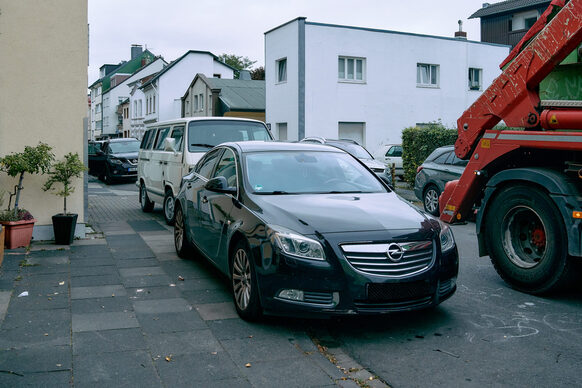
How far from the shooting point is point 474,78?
3262 cm

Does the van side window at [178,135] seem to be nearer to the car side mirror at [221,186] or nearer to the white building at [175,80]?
the car side mirror at [221,186]

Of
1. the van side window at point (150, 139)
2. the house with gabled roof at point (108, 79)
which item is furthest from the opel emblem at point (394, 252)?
the house with gabled roof at point (108, 79)

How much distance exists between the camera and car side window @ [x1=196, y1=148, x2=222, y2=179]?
298 inches

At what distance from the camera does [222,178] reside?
251 inches

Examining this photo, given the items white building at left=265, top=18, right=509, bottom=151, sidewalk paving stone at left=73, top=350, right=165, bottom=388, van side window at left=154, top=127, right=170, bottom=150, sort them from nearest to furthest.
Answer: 1. sidewalk paving stone at left=73, top=350, right=165, bottom=388
2. van side window at left=154, top=127, right=170, bottom=150
3. white building at left=265, top=18, right=509, bottom=151

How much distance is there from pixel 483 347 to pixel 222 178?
3.05 metres

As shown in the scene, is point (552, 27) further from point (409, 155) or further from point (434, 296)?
point (409, 155)

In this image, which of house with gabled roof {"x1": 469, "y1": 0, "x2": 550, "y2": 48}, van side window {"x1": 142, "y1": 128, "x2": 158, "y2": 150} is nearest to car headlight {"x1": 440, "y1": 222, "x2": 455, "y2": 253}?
van side window {"x1": 142, "y1": 128, "x2": 158, "y2": 150}

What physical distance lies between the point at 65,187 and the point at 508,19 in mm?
40592

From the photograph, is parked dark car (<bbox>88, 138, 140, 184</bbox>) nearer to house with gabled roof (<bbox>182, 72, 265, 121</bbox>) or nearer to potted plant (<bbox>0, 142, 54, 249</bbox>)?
house with gabled roof (<bbox>182, 72, 265, 121</bbox>)

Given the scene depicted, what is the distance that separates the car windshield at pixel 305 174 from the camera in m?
6.23

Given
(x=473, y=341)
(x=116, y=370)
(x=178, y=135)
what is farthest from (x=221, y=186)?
(x=178, y=135)

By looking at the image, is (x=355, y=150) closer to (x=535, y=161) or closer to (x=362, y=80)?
(x=362, y=80)

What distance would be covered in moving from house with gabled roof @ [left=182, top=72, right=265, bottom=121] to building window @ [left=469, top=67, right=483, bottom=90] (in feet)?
46.1
